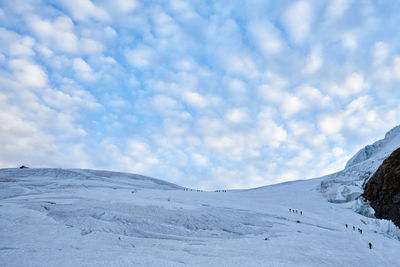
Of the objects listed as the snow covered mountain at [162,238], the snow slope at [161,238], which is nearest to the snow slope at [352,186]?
the snow covered mountain at [162,238]

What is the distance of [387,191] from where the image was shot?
30906 mm

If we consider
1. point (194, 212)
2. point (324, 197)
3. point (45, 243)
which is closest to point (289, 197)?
point (324, 197)

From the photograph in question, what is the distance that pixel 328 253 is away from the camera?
41.4 ft

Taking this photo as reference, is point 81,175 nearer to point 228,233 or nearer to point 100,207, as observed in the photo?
point 100,207

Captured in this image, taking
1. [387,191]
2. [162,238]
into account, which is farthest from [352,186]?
[162,238]

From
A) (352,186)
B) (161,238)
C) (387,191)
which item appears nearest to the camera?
(161,238)

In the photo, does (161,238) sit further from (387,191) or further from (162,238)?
(387,191)

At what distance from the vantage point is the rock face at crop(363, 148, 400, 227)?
29.0 metres

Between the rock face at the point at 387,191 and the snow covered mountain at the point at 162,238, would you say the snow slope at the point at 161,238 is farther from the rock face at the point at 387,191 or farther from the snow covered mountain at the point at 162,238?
the rock face at the point at 387,191

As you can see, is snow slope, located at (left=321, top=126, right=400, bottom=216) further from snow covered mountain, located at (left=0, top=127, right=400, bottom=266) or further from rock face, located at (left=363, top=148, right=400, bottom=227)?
snow covered mountain, located at (left=0, top=127, right=400, bottom=266)

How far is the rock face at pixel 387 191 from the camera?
29.0 m

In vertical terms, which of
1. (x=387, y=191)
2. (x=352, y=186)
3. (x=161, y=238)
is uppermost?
(x=352, y=186)

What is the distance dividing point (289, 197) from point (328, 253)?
2710 cm

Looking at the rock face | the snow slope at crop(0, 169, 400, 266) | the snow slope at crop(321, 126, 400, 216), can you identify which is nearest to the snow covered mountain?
the snow slope at crop(0, 169, 400, 266)
